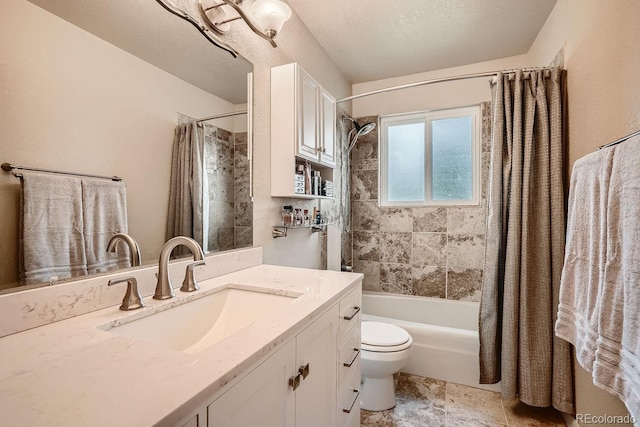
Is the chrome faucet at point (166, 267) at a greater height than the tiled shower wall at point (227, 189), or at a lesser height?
lesser

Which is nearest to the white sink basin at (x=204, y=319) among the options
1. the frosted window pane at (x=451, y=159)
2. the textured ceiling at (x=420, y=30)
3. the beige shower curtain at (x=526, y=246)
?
the beige shower curtain at (x=526, y=246)

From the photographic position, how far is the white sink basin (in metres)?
0.84

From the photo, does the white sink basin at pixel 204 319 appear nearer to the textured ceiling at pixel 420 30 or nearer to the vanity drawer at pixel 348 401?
the vanity drawer at pixel 348 401

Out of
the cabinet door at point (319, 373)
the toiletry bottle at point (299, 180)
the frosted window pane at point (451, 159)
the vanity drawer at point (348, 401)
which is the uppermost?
the frosted window pane at point (451, 159)

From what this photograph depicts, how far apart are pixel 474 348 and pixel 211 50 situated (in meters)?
2.36

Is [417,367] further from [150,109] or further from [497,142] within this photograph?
[150,109]

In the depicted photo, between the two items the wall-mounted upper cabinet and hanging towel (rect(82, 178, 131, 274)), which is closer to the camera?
hanging towel (rect(82, 178, 131, 274))

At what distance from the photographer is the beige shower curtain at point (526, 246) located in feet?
5.29

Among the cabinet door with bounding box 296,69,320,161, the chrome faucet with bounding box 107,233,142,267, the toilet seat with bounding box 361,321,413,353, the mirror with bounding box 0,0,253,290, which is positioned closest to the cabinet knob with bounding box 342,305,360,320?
the toilet seat with bounding box 361,321,413,353

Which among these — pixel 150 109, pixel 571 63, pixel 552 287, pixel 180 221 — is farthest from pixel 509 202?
pixel 150 109

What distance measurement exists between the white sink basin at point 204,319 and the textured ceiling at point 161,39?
2.89ft

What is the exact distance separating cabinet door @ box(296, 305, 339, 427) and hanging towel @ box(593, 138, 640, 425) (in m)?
0.83

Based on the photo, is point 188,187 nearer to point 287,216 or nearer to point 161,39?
point 161,39

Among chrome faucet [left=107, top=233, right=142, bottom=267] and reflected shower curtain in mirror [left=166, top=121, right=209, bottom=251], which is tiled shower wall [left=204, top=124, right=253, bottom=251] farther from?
chrome faucet [left=107, top=233, right=142, bottom=267]
